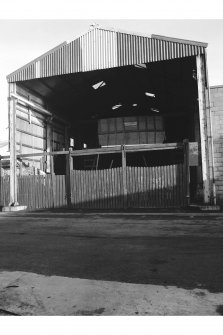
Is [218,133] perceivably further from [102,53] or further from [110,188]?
[102,53]

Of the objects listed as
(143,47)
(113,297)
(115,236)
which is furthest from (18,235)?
(143,47)

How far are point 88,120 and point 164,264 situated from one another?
2105 cm

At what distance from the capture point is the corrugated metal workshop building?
13.3 metres

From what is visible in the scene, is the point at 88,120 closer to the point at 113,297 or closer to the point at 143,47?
the point at 143,47

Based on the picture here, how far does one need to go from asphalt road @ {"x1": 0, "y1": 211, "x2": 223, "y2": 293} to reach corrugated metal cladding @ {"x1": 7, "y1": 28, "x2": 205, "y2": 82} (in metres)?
8.37

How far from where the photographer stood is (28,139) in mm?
17547

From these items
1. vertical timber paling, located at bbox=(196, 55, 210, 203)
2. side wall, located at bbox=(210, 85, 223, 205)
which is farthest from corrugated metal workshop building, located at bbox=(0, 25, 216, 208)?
side wall, located at bbox=(210, 85, 223, 205)

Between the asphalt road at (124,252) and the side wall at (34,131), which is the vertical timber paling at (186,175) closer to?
the asphalt road at (124,252)

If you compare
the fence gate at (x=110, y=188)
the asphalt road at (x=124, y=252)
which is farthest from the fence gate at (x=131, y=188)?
the asphalt road at (x=124, y=252)

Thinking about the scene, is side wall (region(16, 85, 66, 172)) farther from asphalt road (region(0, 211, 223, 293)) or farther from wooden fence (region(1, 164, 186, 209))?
asphalt road (region(0, 211, 223, 293))

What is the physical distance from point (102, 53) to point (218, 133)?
7.11m

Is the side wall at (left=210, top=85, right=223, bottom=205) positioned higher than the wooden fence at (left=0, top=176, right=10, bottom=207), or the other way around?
the side wall at (left=210, top=85, right=223, bottom=205)

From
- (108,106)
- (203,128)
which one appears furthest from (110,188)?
(108,106)

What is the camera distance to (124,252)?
5648mm
